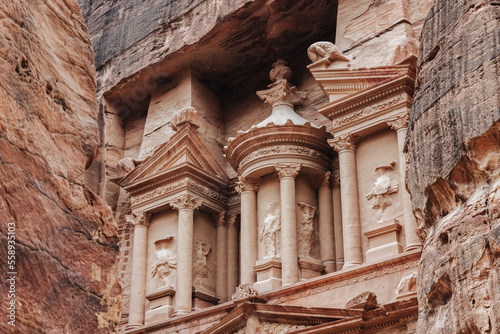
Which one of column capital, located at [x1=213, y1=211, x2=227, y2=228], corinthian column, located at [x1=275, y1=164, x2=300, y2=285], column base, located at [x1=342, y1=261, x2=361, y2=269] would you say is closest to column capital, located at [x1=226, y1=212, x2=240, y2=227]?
column capital, located at [x1=213, y1=211, x2=227, y2=228]

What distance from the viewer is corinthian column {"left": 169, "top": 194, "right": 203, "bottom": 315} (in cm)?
1858

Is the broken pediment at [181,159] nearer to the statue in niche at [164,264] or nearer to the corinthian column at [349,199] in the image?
the statue in niche at [164,264]

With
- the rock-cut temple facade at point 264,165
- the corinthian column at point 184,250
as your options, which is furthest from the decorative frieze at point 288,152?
the corinthian column at point 184,250

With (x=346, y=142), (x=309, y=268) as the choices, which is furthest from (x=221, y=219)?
(x=346, y=142)

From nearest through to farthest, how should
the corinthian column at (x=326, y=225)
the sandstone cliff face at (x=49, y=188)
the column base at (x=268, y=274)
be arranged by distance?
the sandstone cliff face at (x=49, y=188) → the column base at (x=268, y=274) → the corinthian column at (x=326, y=225)

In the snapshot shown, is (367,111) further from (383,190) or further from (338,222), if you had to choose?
(338,222)

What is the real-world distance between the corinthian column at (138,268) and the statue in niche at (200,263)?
124 cm

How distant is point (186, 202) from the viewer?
19734 mm

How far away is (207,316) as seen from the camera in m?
17.2

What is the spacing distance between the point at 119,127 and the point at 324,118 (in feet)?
22.4

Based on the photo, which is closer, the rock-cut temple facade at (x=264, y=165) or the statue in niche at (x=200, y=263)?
the rock-cut temple facade at (x=264, y=165)

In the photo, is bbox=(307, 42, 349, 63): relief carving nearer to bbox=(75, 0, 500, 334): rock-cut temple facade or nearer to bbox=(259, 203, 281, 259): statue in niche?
bbox=(75, 0, 500, 334): rock-cut temple facade

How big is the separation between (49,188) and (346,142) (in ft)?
45.5

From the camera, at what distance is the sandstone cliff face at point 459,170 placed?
575cm
